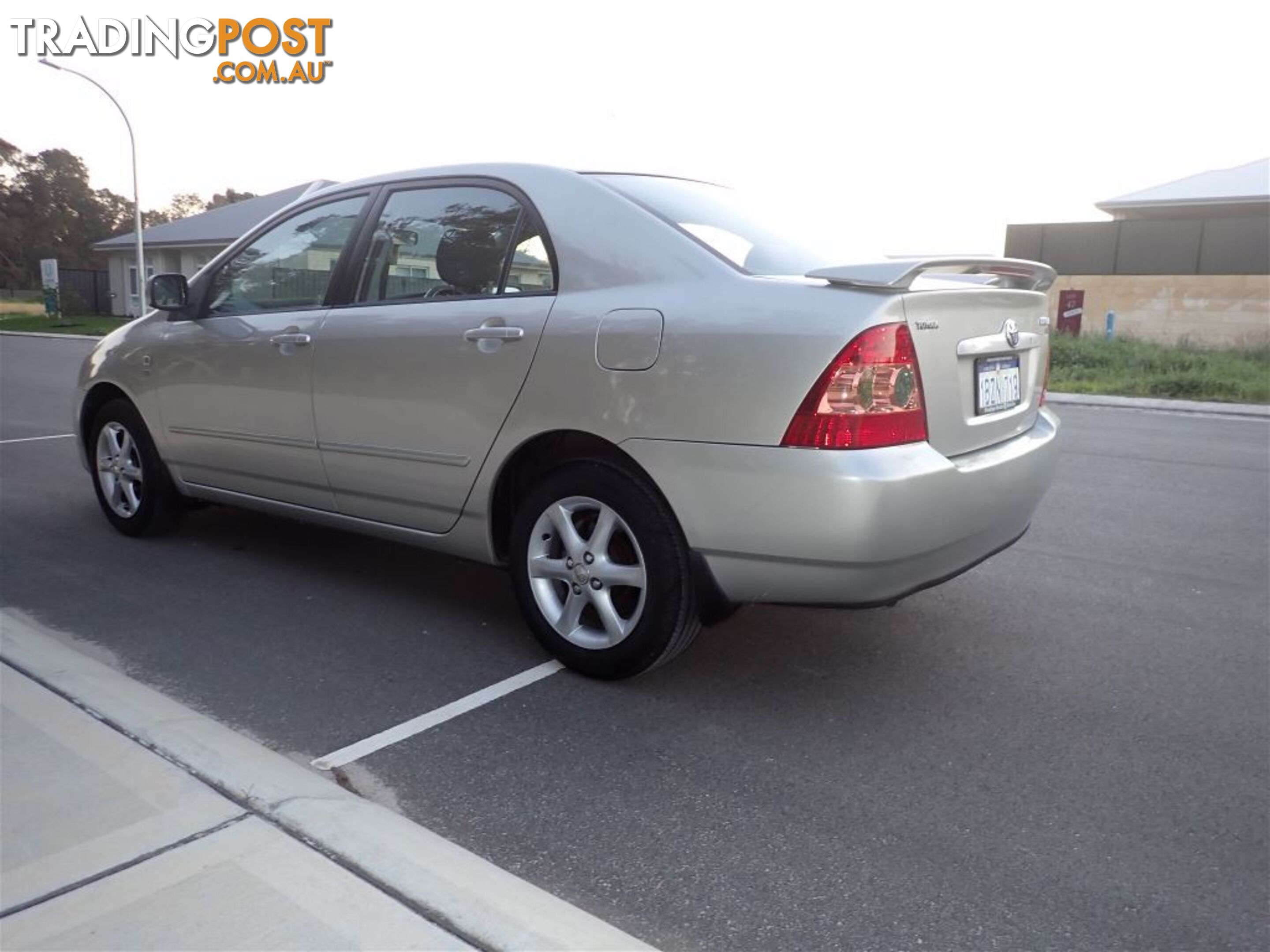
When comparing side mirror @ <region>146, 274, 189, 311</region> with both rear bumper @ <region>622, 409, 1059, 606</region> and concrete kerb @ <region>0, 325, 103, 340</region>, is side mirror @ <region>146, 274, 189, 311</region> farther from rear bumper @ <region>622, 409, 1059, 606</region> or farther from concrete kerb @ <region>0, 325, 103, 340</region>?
concrete kerb @ <region>0, 325, 103, 340</region>

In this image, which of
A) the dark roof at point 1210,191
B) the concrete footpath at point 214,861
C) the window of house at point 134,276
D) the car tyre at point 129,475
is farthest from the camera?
the window of house at point 134,276

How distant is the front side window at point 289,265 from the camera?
14.0 ft

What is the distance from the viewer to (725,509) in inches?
119

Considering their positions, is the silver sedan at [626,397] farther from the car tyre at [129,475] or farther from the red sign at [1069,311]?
the red sign at [1069,311]

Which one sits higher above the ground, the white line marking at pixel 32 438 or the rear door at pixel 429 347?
the rear door at pixel 429 347

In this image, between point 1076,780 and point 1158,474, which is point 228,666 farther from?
point 1158,474

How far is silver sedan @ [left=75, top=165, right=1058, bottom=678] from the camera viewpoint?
292 cm

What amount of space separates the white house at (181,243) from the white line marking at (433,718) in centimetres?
3554

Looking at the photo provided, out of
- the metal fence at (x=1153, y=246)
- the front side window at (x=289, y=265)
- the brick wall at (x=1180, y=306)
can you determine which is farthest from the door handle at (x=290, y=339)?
the brick wall at (x=1180, y=306)

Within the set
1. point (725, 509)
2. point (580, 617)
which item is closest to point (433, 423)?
point (580, 617)

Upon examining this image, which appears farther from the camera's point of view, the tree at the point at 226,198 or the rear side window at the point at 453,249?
the tree at the point at 226,198

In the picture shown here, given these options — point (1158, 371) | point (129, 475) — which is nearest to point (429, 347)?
point (129, 475)

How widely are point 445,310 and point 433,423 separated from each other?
1.33ft

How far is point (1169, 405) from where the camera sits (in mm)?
14188
